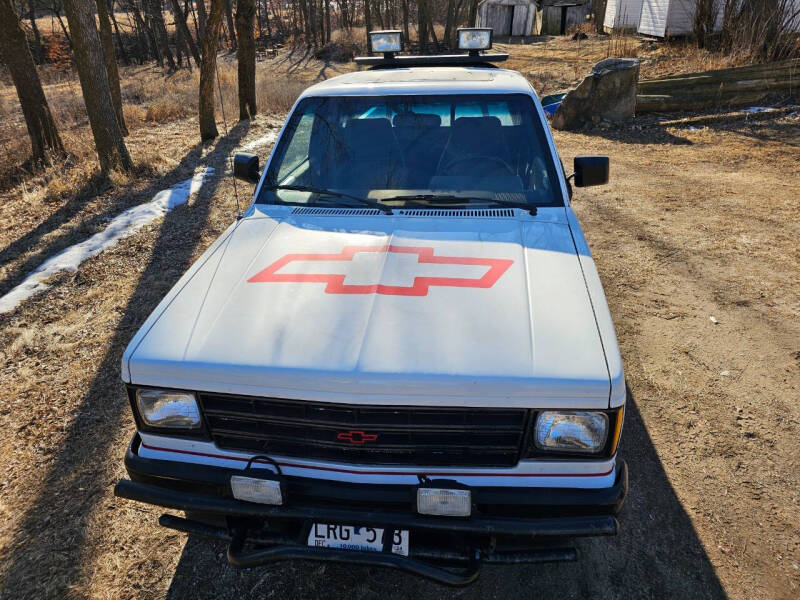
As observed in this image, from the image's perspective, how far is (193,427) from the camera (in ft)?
6.95

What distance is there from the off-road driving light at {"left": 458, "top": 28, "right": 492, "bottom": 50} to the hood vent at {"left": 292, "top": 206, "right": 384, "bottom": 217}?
8.13 feet

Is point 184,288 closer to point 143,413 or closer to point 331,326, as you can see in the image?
point 143,413

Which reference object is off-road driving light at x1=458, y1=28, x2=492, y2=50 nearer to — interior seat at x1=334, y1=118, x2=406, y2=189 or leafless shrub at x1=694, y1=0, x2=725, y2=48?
interior seat at x1=334, y1=118, x2=406, y2=189

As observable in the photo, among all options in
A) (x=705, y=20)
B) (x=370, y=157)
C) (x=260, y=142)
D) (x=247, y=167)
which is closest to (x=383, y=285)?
(x=370, y=157)

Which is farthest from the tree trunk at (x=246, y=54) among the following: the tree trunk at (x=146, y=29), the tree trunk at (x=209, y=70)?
the tree trunk at (x=146, y=29)

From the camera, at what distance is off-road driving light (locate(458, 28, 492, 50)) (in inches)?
183

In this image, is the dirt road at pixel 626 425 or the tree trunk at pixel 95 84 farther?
the tree trunk at pixel 95 84

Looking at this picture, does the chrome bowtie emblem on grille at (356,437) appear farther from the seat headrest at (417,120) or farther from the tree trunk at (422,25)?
the tree trunk at (422,25)

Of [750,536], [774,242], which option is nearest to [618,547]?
[750,536]

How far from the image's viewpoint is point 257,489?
2.03 meters

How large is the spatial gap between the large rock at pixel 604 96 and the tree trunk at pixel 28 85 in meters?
9.90

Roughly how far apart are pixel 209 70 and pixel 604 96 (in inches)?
324

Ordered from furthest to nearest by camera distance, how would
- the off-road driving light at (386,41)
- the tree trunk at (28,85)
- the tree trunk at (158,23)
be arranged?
1. the tree trunk at (158,23)
2. the tree trunk at (28,85)
3. the off-road driving light at (386,41)

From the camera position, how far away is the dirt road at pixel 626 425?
248 centimetres
